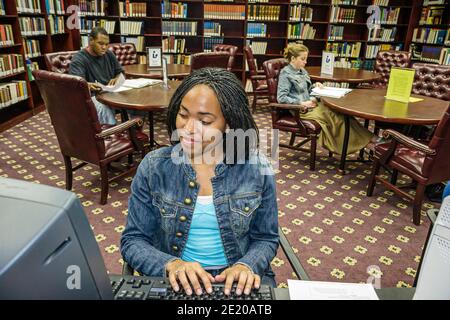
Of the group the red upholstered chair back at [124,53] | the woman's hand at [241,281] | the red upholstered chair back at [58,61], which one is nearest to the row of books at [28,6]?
the red upholstered chair back at [124,53]

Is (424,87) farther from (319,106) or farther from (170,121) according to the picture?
(170,121)

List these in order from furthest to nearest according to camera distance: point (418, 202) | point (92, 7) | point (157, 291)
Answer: point (92, 7) < point (418, 202) < point (157, 291)

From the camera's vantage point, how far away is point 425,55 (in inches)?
228

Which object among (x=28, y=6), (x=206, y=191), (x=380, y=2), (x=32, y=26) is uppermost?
(x=380, y=2)

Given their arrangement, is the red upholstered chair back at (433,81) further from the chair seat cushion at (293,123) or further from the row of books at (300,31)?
the row of books at (300,31)

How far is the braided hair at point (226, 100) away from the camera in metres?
1.05

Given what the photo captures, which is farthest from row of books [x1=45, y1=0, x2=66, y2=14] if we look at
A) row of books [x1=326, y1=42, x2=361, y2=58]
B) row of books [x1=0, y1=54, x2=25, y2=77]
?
row of books [x1=326, y1=42, x2=361, y2=58]

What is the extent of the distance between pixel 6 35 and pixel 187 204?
4.49m

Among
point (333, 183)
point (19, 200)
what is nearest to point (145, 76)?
point (333, 183)

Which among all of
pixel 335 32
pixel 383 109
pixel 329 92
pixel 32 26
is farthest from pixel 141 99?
pixel 335 32

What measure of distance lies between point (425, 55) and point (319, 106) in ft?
11.5

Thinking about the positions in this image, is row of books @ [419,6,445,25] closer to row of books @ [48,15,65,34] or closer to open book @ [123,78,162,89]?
open book @ [123,78,162,89]

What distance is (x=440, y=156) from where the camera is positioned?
7.66 ft

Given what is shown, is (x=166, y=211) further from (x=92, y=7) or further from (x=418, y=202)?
(x=92, y=7)
